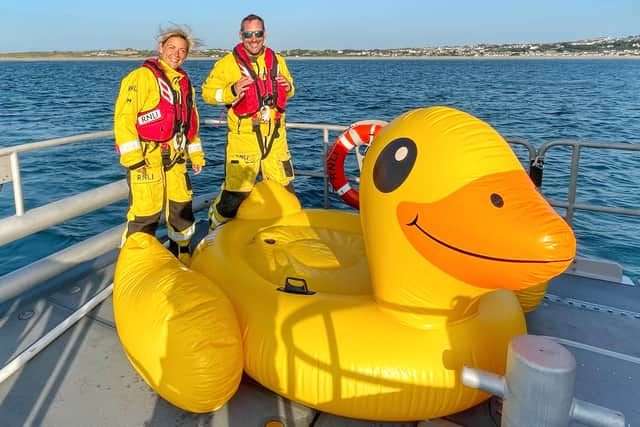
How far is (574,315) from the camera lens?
10.4 feet

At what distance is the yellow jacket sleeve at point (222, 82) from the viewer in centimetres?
383

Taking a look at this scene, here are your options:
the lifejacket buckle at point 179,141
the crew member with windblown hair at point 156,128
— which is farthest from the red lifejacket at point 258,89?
the lifejacket buckle at point 179,141

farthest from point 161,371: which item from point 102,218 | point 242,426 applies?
point 102,218

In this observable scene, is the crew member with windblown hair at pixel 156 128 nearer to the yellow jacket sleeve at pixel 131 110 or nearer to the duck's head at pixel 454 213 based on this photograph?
the yellow jacket sleeve at pixel 131 110

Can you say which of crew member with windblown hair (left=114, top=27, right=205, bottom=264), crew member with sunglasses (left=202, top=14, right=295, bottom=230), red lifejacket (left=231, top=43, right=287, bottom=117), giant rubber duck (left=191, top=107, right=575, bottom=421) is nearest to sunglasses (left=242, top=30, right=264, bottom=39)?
crew member with sunglasses (left=202, top=14, right=295, bottom=230)

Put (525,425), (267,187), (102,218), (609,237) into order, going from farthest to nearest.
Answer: (102,218) → (609,237) → (267,187) → (525,425)

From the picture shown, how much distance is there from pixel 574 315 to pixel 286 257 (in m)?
1.80

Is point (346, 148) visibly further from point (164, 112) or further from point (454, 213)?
point (454, 213)

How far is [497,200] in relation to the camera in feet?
6.48

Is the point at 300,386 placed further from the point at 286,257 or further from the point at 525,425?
the point at 525,425

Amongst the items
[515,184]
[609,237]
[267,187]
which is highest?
[515,184]

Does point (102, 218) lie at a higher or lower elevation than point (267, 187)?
lower

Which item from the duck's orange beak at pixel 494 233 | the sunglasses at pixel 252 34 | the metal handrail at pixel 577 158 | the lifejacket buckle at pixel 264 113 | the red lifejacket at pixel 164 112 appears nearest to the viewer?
the duck's orange beak at pixel 494 233

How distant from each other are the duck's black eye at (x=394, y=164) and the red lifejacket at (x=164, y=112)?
1.73 metres
